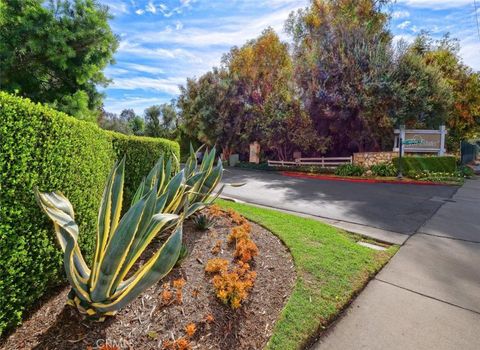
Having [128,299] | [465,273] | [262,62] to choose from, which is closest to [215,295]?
[128,299]

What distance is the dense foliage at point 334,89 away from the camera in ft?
42.5

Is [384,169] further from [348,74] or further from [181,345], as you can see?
[181,345]

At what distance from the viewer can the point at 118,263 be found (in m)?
1.71

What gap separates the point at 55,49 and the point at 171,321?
8.29 metres

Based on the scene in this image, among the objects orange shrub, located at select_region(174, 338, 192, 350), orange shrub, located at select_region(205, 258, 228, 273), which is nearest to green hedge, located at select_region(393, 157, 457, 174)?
orange shrub, located at select_region(205, 258, 228, 273)

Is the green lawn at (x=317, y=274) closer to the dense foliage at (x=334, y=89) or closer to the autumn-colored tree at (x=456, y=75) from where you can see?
the dense foliage at (x=334, y=89)

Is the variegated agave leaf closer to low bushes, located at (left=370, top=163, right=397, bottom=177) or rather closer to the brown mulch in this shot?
Result: the brown mulch

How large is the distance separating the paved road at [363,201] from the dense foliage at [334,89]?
524 centimetres

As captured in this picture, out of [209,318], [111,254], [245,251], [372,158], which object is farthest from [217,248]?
[372,158]

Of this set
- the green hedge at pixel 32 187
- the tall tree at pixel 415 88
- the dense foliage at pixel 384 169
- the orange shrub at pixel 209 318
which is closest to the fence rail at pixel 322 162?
the dense foliage at pixel 384 169

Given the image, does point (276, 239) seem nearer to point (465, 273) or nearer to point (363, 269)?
point (363, 269)

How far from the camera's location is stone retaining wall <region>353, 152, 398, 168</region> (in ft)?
42.4

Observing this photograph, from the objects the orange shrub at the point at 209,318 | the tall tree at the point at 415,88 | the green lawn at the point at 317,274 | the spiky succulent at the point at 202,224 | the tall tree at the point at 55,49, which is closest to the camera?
the orange shrub at the point at 209,318

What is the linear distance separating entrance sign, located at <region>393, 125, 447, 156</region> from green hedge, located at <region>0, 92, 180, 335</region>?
46.2 feet
